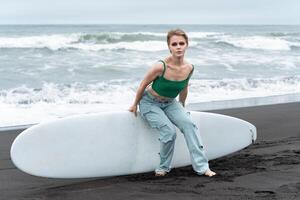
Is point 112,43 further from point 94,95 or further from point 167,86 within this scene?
point 167,86

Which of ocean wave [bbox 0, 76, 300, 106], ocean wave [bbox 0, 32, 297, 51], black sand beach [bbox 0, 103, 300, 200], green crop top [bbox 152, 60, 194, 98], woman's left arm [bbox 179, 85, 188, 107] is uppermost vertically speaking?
green crop top [bbox 152, 60, 194, 98]

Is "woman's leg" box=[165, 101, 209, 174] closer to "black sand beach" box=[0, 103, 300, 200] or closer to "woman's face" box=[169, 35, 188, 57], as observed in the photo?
"black sand beach" box=[0, 103, 300, 200]

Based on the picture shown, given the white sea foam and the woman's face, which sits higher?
the woman's face

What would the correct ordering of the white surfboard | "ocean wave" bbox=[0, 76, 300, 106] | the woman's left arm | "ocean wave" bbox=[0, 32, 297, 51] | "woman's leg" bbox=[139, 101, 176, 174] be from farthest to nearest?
1. "ocean wave" bbox=[0, 32, 297, 51]
2. "ocean wave" bbox=[0, 76, 300, 106]
3. the woman's left arm
4. "woman's leg" bbox=[139, 101, 176, 174]
5. the white surfboard

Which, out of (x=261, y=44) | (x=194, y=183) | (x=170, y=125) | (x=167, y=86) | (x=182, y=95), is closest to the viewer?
(x=194, y=183)

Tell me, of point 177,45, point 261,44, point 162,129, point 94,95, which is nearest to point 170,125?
point 162,129

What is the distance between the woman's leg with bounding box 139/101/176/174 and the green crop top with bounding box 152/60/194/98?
14 cm

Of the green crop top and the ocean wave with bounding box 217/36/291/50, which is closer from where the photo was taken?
the green crop top

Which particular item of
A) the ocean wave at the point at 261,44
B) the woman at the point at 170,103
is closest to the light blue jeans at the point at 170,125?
the woman at the point at 170,103

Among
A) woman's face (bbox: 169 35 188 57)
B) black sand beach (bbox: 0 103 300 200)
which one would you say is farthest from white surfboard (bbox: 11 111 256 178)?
woman's face (bbox: 169 35 188 57)

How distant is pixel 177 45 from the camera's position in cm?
382

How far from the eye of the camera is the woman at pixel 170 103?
384 centimetres

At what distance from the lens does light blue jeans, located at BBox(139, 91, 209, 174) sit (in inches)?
156

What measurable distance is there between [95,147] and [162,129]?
21.5 inches
